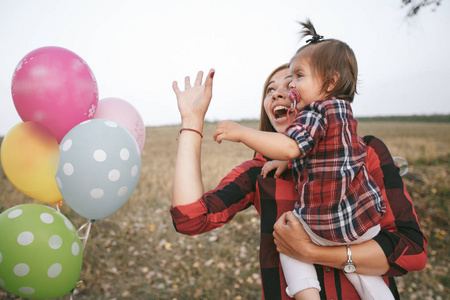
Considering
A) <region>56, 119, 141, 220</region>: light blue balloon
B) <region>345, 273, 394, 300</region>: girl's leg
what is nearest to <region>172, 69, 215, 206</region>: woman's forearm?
<region>56, 119, 141, 220</region>: light blue balloon

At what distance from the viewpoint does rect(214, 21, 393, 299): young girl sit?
4.54 feet

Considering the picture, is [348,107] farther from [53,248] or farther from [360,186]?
[53,248]

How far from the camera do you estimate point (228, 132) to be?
1416mm

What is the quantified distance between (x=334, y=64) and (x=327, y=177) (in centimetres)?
69

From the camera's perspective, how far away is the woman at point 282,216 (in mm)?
1549

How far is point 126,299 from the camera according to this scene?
13.7 ft

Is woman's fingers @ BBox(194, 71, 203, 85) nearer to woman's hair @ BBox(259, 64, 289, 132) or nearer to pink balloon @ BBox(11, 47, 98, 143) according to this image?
woman's hair @ BBox(259, 64, 289, 132)

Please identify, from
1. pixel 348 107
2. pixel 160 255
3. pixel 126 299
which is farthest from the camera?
pixel 160 255

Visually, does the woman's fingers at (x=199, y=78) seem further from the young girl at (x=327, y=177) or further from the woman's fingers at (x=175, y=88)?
the young girl at (x=327, y=177)

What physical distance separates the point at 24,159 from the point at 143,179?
5724mm

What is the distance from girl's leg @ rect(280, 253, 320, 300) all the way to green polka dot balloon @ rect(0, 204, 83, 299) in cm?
172

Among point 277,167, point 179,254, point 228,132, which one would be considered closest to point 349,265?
point 277,167

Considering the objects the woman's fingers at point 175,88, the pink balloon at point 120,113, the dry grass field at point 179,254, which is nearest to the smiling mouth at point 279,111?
the woman's fingers at point 175,88

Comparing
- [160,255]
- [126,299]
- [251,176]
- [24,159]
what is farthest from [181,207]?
[160,255]
